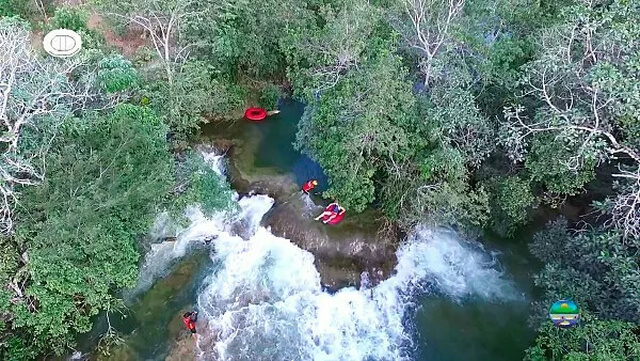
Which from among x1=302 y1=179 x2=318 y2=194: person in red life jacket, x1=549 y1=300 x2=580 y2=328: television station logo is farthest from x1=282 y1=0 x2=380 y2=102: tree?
x1=549 y1=300 x2=580 y2=328: television station logo

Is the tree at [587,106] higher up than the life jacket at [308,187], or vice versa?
the tree at [587,106]

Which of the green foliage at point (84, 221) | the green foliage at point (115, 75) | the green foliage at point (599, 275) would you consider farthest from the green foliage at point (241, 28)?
the green foliage at point (599, 275)

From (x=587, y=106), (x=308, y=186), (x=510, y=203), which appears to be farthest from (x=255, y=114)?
(x=587, y=106)

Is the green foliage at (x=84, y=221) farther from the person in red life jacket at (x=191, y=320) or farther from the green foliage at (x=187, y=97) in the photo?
the green foliage at (x=187, y=97)

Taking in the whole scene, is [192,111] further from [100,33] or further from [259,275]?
[259,275]

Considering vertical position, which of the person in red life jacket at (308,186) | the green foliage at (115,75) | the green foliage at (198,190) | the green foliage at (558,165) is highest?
the green foliage at (558,165)

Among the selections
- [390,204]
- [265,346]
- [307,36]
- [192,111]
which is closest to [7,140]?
[192,111]
